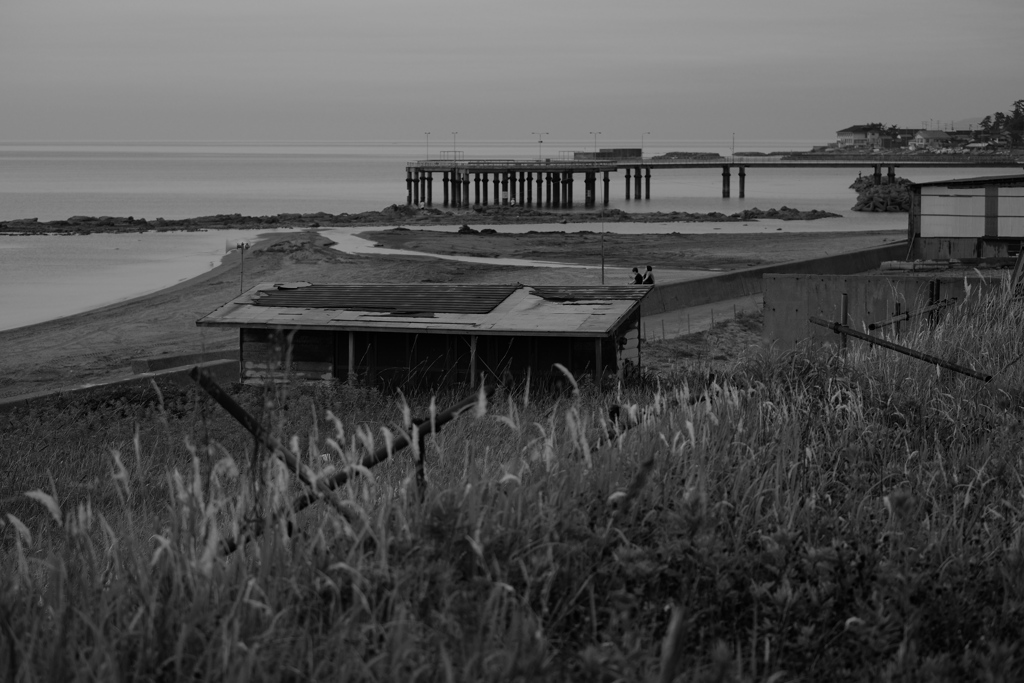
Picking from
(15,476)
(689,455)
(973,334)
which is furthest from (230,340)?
(689,455)

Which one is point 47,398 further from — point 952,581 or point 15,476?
point 952,581

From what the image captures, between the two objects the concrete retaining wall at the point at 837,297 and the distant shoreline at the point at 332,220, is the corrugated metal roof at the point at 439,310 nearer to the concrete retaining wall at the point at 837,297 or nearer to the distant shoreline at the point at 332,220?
the concrete retaining wall at the point at 837,297

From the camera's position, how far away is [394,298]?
1664cm

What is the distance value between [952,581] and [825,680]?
828 mm

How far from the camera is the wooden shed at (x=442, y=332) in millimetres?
15062

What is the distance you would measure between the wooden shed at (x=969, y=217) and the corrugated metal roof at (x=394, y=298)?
1019 centimetres

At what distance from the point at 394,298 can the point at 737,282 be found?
40.7 ft

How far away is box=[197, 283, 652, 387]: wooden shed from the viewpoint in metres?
15.1

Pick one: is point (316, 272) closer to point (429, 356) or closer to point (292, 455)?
point (429, 356)

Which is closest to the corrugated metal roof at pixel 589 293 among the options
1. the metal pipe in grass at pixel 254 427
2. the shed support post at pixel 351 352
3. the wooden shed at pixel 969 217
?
the shed support post at pixel 351 352

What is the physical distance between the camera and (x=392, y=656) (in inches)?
126

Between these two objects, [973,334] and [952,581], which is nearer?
[952,581]

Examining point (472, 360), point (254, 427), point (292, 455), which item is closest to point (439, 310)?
point (472, 360)

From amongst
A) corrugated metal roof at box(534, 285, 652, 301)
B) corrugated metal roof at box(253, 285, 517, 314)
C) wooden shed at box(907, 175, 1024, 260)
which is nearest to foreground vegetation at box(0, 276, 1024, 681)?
corrugated metal roof at box(253, 285, 517, 314)
